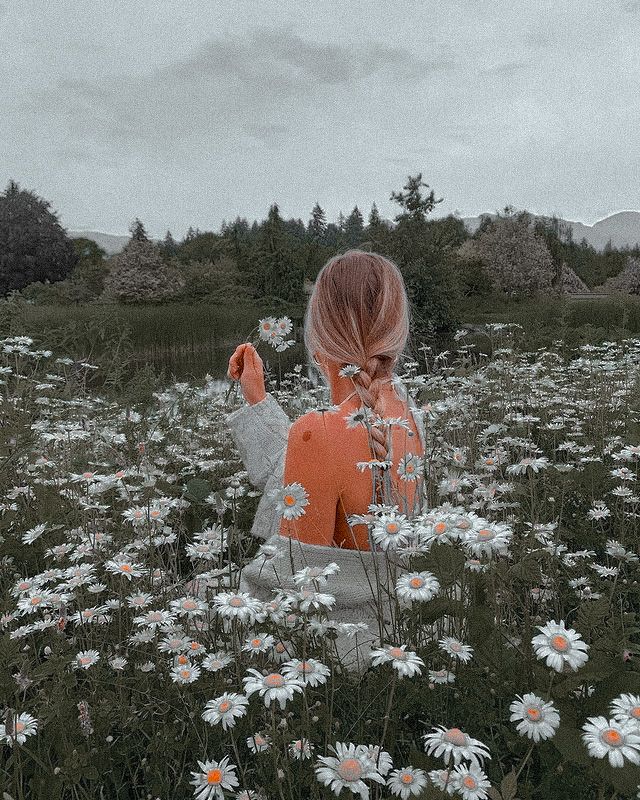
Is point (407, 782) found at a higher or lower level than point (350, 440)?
lower

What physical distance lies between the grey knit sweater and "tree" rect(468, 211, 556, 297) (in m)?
35.9

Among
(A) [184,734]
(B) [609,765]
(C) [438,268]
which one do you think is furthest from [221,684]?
(C) [438,268]

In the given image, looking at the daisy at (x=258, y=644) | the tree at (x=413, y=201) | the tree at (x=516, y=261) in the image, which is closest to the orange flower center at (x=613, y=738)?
the daisy at (x=258, y=644)

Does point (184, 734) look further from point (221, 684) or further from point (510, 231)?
point (510, 231)

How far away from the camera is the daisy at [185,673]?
5.38 feet

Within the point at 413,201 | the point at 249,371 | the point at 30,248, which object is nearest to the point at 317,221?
the point at 30,248

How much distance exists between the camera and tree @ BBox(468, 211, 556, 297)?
3700cm

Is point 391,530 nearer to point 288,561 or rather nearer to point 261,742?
point 261,742

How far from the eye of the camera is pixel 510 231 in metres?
38.3

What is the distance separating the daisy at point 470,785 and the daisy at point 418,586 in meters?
0.34

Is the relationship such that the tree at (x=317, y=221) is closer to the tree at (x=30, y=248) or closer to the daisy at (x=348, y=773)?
the tree at (x=30, y=248)

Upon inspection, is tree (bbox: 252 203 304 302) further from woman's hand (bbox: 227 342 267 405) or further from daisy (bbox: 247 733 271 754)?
daisy (bbox: 247 733 271 754)

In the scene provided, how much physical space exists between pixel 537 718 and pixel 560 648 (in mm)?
137

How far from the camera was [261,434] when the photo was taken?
260 centimetres
